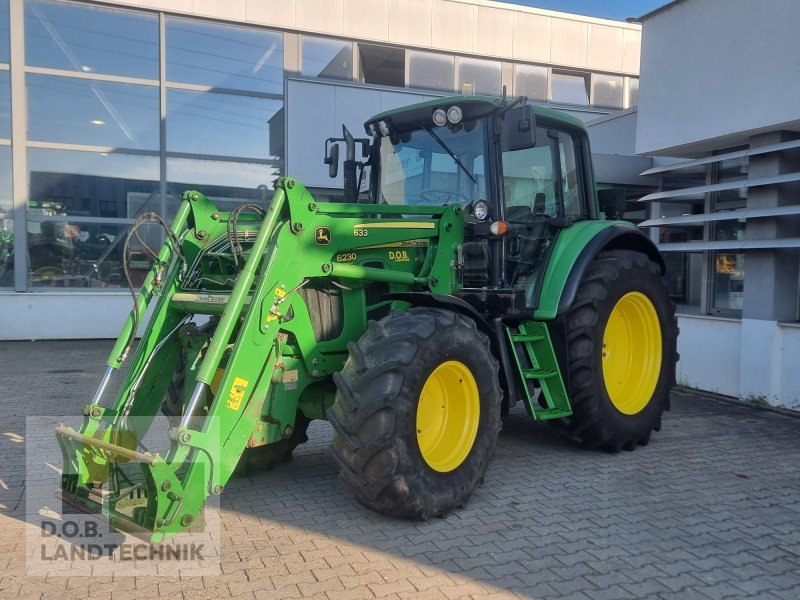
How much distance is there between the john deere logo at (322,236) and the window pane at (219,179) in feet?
29.6

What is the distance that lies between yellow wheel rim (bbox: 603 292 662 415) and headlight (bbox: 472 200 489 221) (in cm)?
160

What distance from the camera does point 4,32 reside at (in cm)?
1177

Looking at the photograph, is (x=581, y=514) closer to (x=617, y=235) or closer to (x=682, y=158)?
(x=617, y=235)

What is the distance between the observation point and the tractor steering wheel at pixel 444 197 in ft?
17.3

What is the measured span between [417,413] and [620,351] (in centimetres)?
265

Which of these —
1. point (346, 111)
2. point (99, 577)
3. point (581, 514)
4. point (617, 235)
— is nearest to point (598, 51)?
point (346, 111)

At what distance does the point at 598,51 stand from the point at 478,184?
11463 mm

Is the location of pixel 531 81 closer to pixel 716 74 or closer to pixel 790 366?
pixel 716 74

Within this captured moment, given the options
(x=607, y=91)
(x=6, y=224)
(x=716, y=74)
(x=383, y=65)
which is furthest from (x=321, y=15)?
(x=716, y=74)

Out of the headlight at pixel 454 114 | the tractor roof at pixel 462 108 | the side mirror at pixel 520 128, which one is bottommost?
the side mirror at pixel 520 128

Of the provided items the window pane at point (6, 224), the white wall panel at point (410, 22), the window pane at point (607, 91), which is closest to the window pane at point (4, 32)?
the window pane at point (6, 224)

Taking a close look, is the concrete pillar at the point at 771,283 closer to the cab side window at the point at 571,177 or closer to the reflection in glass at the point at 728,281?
the reflection in glass at the point at 728,281

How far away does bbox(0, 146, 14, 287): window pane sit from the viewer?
1191 centimetres

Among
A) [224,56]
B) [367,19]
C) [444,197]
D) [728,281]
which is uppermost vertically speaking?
[367,19]
